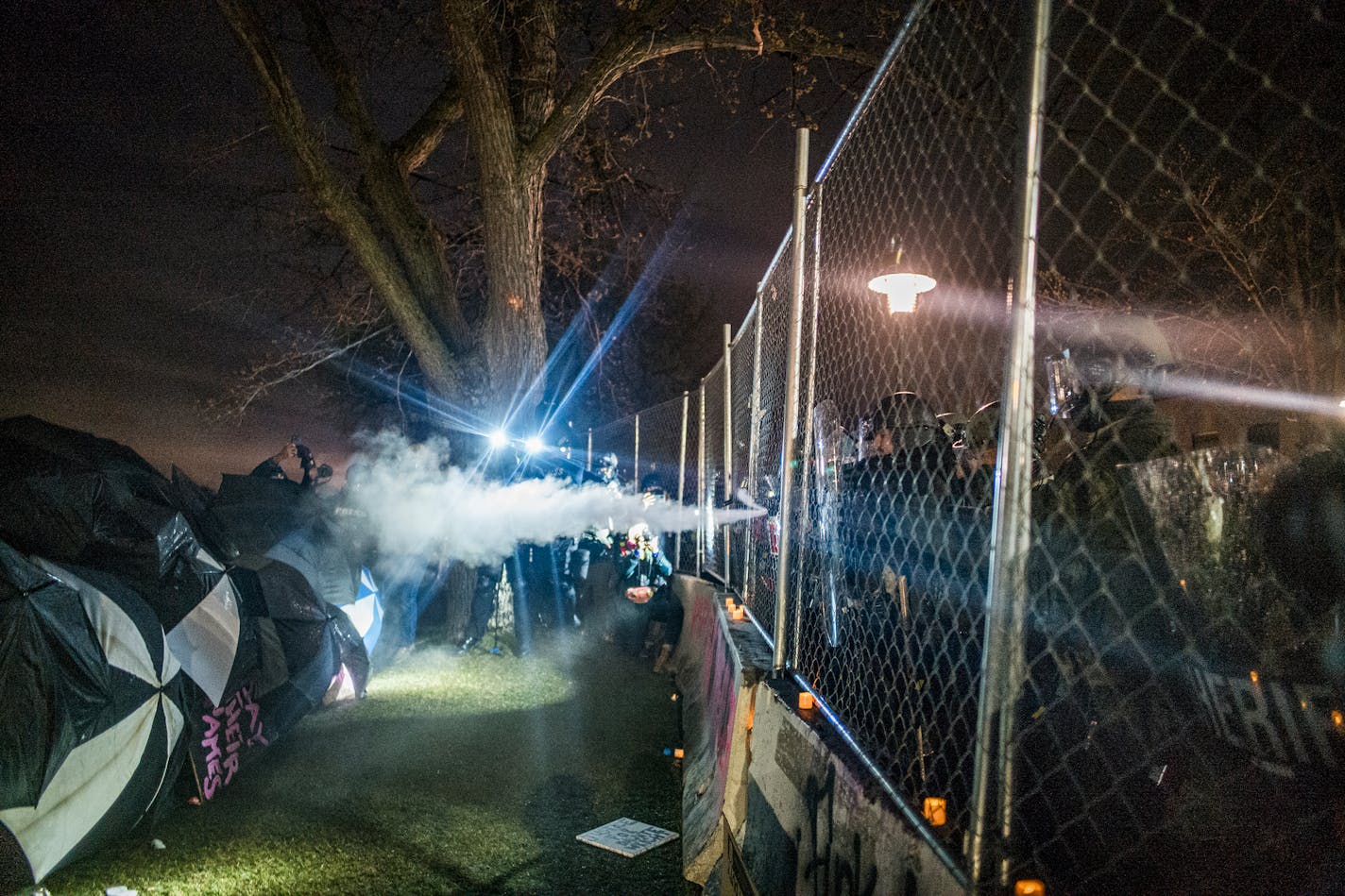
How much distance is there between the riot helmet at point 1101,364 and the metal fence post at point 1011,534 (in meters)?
2.55

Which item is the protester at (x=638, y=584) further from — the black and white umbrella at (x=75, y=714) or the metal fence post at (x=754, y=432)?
the black and white umbrella at (x=75, y=714)

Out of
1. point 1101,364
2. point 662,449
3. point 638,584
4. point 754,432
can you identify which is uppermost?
point 1101,364

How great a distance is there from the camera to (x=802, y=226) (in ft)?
12.7

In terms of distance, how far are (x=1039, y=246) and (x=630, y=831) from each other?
402 centimetres

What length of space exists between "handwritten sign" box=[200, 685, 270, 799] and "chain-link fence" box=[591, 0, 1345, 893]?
3.53 m

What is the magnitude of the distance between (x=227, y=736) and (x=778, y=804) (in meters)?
3.96

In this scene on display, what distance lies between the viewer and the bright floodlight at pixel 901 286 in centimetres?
656

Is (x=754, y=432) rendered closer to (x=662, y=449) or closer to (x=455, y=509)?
(x=455, y=509)

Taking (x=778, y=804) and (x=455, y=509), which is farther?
(x=455, y=509)

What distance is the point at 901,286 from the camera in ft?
21.8

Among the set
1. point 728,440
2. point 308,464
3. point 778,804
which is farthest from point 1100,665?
point 308,464

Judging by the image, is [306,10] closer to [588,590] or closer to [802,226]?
[588,590]

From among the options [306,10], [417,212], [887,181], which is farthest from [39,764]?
[306,10]

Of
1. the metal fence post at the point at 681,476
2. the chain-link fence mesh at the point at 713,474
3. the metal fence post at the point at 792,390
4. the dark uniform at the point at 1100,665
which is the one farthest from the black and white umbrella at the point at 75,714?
the metal fence post at the point at 681,476
